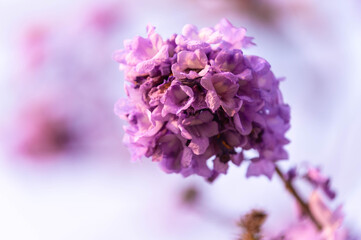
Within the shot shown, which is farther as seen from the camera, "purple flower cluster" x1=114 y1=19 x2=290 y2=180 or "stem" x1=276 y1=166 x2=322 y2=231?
"stem" x1=276 y1=166 x2=322 y2=231

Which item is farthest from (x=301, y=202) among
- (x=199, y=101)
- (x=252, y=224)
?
(x=199, y=101)

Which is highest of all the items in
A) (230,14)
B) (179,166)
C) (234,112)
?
(234,112)

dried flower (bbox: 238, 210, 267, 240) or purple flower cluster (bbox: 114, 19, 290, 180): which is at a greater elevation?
purple flower cluster (bbox: 114, 19, 290, 180)

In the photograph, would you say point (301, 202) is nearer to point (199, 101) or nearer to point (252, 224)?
point (252, 224)

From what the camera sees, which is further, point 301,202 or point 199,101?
point 301,202

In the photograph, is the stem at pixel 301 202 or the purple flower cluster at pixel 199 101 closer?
the purple flower cluster at pixel 199 101

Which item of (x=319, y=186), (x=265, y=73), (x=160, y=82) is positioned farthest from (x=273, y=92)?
(x=319, y=186)

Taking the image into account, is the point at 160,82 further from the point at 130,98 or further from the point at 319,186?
the point at 319,186

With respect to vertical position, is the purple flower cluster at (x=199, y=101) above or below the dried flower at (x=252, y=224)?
above
